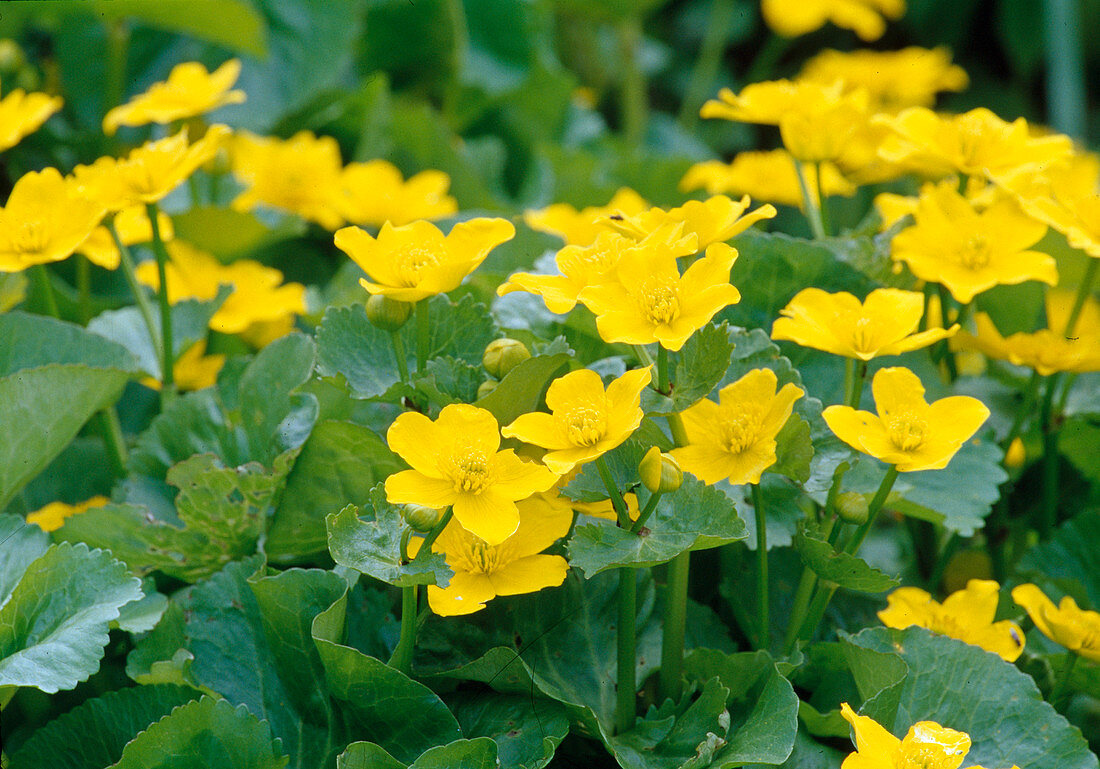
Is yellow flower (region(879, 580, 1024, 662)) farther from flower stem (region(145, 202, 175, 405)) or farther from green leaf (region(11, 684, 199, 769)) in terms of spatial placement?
flower stem (region(145, 202, 175, 405))

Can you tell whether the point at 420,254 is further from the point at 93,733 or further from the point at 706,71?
the point at 706,71

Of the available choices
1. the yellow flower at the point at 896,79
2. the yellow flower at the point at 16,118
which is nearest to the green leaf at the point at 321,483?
the yellow flower at the point at 16,118

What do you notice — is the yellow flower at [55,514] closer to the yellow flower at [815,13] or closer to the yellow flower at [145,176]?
the yellow flower at [145,176]

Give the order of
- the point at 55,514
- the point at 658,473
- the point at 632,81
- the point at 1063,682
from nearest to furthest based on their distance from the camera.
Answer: the point at 658,473 < the point at 1063,682 < the point at 55,514 < the point at 632,81

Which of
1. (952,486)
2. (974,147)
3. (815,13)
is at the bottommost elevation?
(952,486)

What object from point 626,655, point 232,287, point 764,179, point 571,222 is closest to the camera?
point 626,655

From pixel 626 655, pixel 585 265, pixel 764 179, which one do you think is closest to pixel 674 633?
pixel 626 655

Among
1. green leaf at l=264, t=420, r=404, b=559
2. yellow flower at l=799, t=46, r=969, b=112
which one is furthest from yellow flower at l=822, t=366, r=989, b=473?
yellow flower at l=799, t=46, r=969, b=112
